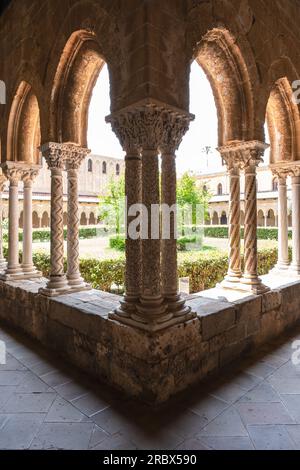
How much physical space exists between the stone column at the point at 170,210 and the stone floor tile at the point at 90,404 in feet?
3.21

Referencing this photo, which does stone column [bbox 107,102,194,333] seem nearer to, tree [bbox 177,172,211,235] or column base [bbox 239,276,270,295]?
column base [bbox 239,276,270,295]

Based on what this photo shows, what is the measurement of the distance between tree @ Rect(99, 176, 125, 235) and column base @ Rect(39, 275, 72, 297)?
920 centimetres

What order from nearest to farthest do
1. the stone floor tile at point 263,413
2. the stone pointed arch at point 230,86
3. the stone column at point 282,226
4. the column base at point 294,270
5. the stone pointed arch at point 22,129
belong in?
the stone floor tile at point 263,413 < the stone pointed arch at point 230,86 < the column base at point 294,270 < the stone pointed arch at point 22,129 < the stone column at point 282,226

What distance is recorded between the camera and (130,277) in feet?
9.30

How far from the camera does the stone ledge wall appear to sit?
8.22ft

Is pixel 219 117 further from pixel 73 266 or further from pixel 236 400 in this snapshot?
pixel 236 400

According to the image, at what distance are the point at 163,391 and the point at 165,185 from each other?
5.85 ft

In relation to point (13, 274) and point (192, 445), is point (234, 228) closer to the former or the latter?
point (192, 445)

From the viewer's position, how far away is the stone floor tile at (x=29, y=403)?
7.82ft

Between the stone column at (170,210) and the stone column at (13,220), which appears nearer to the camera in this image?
the stone column at (170,210)

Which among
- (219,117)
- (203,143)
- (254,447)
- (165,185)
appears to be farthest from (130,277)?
(203,143)

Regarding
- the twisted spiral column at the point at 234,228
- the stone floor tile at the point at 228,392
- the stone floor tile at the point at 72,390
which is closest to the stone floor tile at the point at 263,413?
the stone floor tile at the point at 228,392

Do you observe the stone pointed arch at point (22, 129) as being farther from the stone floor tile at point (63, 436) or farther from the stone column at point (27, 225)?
the stone floor tile at point (63, 436)

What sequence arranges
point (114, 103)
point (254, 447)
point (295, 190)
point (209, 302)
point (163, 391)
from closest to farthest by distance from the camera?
1. point (254, 447)
2. point (163, 391)
3. point (114, 103)
4. point (209, 302)
5. point (295, 190)
